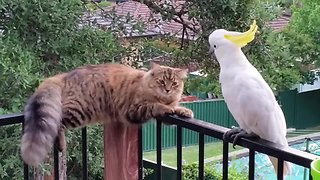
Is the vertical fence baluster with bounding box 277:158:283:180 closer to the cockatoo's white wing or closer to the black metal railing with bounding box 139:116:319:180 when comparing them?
the black metal railing with bounding box 139:116:319:180

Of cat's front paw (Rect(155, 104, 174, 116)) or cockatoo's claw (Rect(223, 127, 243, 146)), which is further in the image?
cat's front paw (Rect(155, 104, 174, 116))

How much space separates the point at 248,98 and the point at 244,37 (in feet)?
0.48

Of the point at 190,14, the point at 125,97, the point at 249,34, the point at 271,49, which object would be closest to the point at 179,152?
the point at 249,34

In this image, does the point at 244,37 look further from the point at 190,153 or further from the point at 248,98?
the point at 190,153

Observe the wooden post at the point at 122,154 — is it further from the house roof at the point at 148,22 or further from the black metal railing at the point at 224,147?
the house roof at the point at 148,22

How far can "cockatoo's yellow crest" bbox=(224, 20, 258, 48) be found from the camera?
53.9 inches

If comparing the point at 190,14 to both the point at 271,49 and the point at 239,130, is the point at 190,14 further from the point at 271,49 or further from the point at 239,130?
the point at 239,130

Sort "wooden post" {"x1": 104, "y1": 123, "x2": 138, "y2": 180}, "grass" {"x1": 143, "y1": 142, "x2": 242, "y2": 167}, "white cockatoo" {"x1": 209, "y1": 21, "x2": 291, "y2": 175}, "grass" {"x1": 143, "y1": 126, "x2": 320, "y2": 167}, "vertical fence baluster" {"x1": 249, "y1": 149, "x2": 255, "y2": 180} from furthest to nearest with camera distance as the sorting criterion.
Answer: "grass" {"x1": 143, "y1": 142, "x2": 242, "y2": 167} → "grass" {"x1": 143, "y1": 126, "x2": 320, "y2": 167} → "wooden post" {"x1": 104, "y1": 123, "x2": 138, "y2": 180} → "white cockatoo" {"x1": 209, "y1": 21, "x2": 291, "y2": 175} → "vertical fence baluster" {"x1": 249, "y1": 149, "x2": 255, "y2": 180}

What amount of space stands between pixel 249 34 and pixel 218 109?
23.3 ft

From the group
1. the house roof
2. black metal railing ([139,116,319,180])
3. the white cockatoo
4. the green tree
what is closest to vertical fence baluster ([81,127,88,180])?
black metal railing ([139,116,319,180])

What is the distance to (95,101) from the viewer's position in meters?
1.81

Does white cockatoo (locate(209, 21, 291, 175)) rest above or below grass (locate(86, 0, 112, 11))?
above

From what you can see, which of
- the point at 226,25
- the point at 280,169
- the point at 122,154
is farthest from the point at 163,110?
the point at 226,25

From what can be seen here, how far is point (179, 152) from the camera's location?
1.34m
